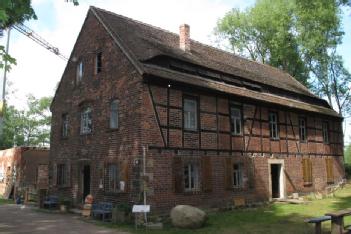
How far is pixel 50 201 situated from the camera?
61.2 feet

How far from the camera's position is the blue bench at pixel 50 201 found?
18.5m

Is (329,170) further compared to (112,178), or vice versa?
(329,170)

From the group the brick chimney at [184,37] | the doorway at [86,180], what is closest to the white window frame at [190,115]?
the brick chimney at [184,37]

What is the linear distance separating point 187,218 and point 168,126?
159 inches

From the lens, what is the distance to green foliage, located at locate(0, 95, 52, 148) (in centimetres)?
5697

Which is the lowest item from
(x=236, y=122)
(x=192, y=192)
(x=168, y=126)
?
(x=192, y=192)

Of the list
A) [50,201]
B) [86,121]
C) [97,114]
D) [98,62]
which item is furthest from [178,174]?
[50,201]

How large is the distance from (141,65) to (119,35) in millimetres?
2749

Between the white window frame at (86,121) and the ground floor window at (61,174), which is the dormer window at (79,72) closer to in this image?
the white window frame at (86,121)

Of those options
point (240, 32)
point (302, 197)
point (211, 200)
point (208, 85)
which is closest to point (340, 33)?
point (240, 32)

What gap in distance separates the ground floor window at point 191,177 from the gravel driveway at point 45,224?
13.7ft

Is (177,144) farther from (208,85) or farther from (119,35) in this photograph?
(119,35)

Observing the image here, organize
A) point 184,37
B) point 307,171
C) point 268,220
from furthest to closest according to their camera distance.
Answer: point 307,171 → point 184,37 → point 268,220

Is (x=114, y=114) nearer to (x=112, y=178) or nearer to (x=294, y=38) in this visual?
(x=112, y=178)
